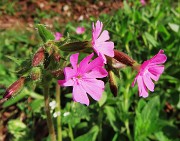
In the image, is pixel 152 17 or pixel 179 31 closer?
pixel 179 31

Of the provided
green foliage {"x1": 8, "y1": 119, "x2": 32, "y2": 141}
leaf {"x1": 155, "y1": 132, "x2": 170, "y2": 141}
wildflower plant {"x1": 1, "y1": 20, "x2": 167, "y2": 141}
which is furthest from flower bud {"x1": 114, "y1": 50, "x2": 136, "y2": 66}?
green foliage {"x1": 8, "y1": 119, "x2": 32, "y2": 141}

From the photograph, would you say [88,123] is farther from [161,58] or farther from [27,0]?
[27,0]

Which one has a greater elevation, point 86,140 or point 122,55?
point 122,55

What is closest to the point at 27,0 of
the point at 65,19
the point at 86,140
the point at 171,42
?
the point at 65,19

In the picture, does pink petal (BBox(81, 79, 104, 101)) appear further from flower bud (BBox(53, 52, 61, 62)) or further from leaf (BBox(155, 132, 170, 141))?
leaf (BBox(155, 132, 170, 141))

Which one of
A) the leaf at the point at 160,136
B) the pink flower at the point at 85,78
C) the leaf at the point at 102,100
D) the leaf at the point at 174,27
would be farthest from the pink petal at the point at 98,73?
the leaf at the point at 174,27

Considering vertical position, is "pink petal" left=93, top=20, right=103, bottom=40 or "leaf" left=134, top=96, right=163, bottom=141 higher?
"pink petal" left=93, top=20, right=103, bottom=40
